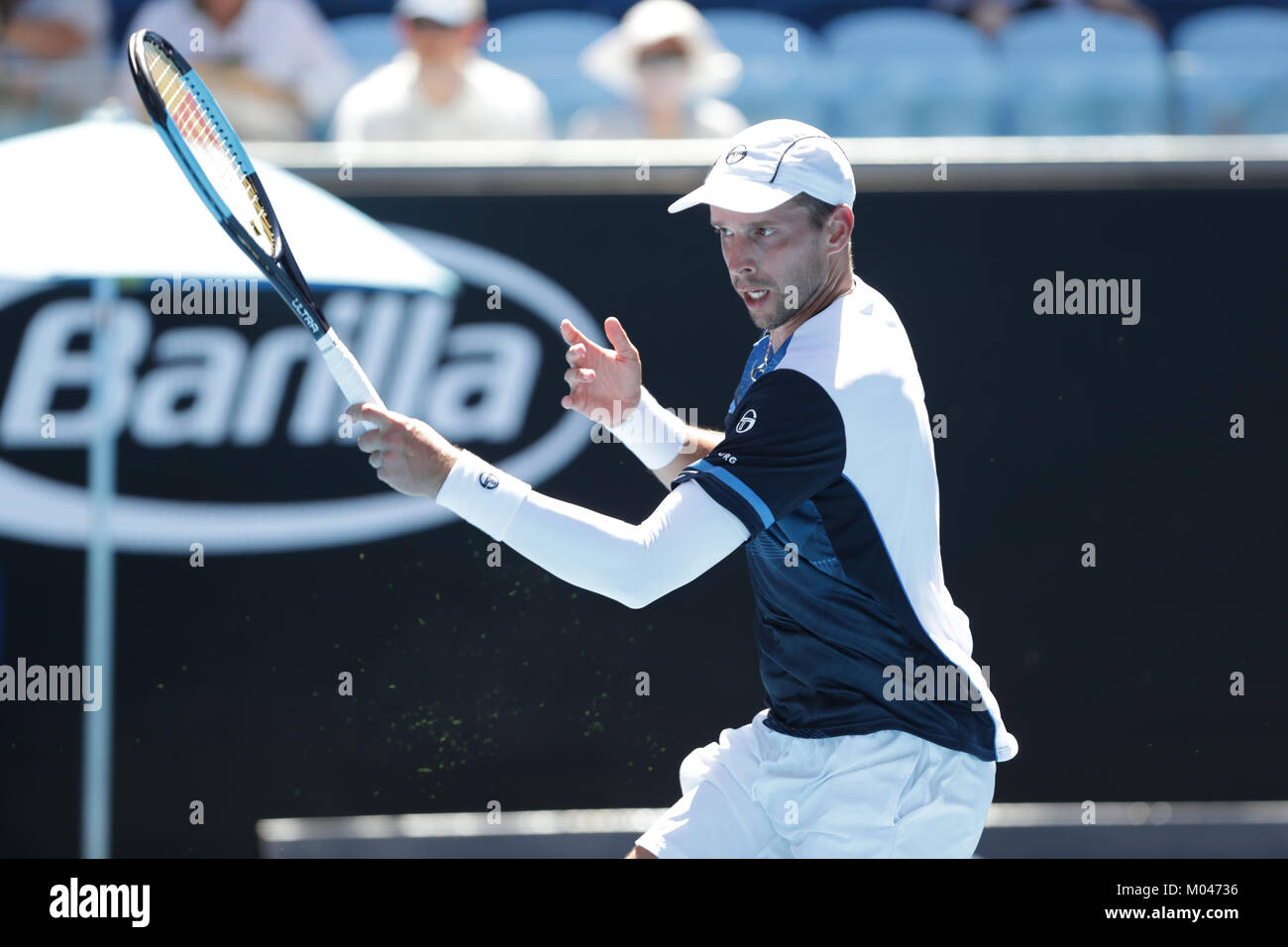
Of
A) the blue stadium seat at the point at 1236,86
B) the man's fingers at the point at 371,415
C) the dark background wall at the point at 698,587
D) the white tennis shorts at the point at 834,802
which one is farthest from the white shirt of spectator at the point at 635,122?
the white tennis shorts at the point at 834,802

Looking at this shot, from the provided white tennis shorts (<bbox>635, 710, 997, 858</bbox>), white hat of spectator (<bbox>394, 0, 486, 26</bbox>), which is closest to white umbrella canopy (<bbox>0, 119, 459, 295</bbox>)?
white hat of spectator (<bbox>394, 0, 486, 26</bbox>)

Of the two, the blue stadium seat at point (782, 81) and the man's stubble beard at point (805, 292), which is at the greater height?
the blue stadium seat at point (782, 81)

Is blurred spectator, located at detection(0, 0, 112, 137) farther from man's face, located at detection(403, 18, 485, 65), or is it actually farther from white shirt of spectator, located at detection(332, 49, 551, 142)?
man's face, located at detection(403, 18, 485, 65)

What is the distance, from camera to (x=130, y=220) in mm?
4098

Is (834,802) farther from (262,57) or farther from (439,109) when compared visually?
(262,57)

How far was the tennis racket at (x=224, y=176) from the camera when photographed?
2715 mm

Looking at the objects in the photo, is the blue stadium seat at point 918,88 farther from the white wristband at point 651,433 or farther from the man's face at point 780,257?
the man's face at point 780,257

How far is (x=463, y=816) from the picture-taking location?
4.60 metres

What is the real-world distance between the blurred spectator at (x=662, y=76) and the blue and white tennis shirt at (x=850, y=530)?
2.03 meters

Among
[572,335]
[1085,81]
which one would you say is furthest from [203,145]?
[1085,81]

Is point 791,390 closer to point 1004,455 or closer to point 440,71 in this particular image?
point 1004,455

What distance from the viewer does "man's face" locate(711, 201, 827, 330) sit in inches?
114

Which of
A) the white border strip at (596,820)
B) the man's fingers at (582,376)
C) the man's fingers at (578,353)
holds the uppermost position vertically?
the man's fingers at (578,353)

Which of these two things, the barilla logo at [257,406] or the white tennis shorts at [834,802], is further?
the barilla logo at [257,406]
